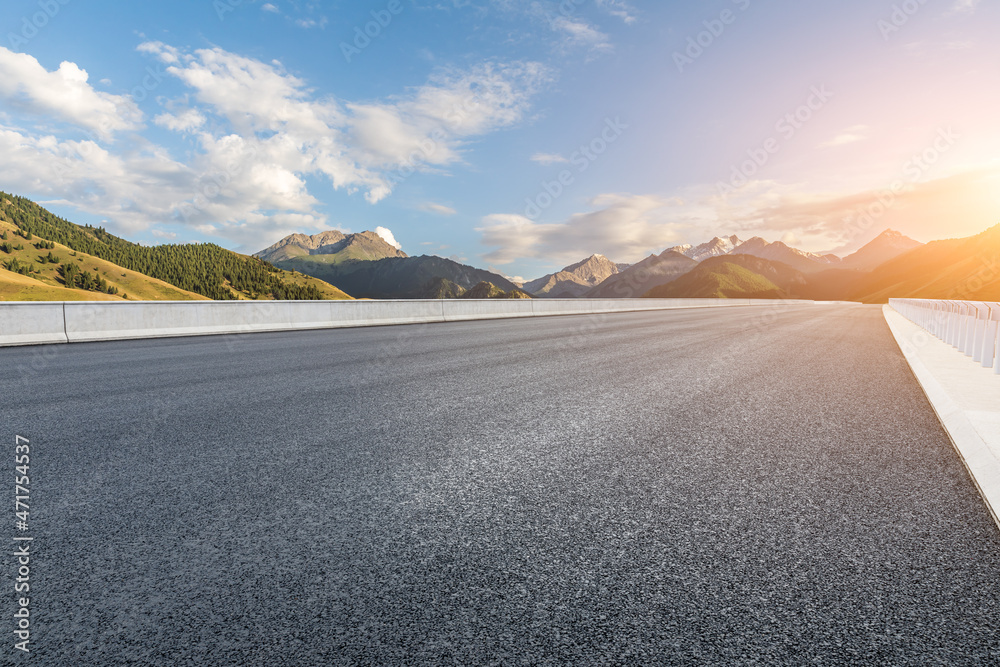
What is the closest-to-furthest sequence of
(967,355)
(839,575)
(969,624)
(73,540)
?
(969,624), (839,575), (73,540), (967,355)

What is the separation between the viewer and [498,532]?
267 centimetres

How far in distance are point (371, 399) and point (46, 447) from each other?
2729 mm

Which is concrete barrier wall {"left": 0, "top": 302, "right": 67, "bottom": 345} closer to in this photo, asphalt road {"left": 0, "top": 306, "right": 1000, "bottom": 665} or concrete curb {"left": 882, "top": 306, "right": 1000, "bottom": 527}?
asphalt road {"left": 0, "top": 306, "right": 1000, "bottom": 665}

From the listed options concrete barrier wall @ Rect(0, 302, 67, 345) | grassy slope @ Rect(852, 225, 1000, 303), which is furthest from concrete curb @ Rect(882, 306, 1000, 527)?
grassy slope @ Rect(852, 225, 1000, 303)

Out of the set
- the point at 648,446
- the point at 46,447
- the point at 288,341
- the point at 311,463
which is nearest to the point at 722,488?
the point at 648,446

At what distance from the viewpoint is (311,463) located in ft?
12.3

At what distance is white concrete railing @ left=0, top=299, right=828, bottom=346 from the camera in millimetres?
11859

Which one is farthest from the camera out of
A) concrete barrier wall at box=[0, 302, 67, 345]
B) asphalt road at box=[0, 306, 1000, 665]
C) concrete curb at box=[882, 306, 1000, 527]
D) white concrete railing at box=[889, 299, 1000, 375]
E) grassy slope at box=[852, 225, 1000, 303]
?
grassy slope at box=[852, 225, 1000, 303]

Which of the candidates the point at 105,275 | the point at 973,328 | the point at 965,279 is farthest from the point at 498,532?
the point at 105,275

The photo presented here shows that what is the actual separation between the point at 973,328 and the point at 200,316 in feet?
55.8

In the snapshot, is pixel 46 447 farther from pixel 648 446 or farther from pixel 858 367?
pixel 858 367

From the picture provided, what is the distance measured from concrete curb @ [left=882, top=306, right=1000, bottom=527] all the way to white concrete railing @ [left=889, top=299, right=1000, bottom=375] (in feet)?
0.70

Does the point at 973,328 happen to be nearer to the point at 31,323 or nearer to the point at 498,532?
the point at 498,532

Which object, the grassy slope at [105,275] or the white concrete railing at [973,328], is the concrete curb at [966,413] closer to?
the white concrete railing at [973,328]
